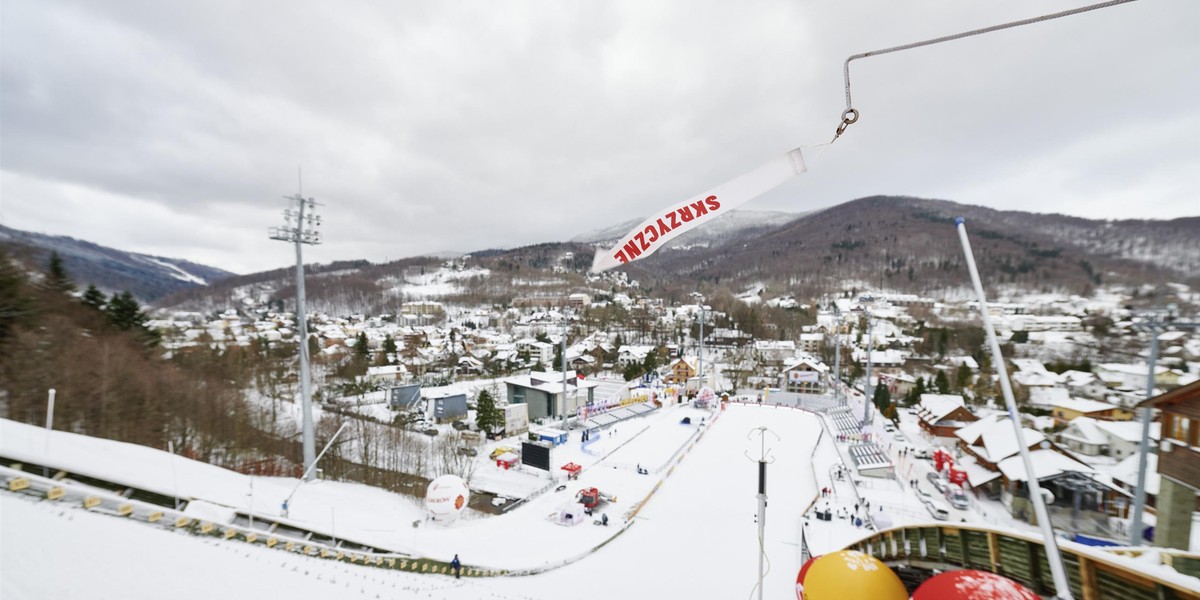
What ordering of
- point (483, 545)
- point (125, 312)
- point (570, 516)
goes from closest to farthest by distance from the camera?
point (483, 545) < point (570, 516) < point (125, 312)

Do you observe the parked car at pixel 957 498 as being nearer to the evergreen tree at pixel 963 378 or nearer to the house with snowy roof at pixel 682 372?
the evergreen tree at pixel 963 378

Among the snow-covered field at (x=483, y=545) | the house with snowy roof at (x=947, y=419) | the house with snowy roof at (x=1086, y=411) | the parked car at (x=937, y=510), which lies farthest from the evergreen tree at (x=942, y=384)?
the parked car at (x=937, y=510)

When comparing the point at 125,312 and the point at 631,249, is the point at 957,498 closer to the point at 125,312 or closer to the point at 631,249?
the point at 631,249

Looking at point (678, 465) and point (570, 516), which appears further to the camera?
point (678, 465)

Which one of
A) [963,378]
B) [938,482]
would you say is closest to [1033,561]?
[938,482]

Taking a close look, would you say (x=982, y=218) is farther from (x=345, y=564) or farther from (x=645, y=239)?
(x=345, y=564)

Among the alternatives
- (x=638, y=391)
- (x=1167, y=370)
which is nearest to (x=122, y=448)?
(x=1167, y=370)
